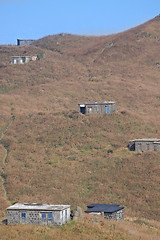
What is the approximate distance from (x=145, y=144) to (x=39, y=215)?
37.4 meters

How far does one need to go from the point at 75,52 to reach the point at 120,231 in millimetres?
125478

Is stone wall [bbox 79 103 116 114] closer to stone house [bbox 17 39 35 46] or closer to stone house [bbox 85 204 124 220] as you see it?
stone house [bbox 85 204 124 220]

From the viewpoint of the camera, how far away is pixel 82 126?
8894 centimetres

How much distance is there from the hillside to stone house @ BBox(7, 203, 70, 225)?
800 centimetres

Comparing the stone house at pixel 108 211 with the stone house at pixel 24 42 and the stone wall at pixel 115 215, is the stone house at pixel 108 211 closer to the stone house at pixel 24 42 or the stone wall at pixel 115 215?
the stone wall at pixel 115 215

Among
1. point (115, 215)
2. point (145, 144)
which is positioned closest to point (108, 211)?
point (115, 215)

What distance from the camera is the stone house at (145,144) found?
76.8 meters

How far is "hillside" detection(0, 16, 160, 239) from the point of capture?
213 ft

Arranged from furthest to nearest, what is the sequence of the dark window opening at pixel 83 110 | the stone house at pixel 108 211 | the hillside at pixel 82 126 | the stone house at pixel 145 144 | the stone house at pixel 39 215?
the dark window opening at pixel 83 110 < the stone house at pixel 145 144 < the hillside at pixel 82 126 < the stone house at pixel 108 211 < the stone house at pixel 39 215

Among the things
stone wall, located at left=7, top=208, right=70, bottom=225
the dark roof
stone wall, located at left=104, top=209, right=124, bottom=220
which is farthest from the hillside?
stone wall, located at left=7, top=208, right=70, bottom=225

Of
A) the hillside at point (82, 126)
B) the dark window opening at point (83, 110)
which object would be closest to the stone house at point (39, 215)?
the hillside at point (82, 126)

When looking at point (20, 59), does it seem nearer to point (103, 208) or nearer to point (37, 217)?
point (103, 208)

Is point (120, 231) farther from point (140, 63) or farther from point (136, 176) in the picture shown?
point (140, 63)

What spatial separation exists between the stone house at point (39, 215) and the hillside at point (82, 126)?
800 cm
